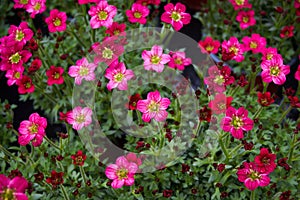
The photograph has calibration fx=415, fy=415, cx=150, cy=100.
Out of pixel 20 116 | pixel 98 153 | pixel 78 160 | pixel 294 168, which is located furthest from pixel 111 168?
pixel 20 116

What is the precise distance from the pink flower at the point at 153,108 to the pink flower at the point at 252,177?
11.4 inches

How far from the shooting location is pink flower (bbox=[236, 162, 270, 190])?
4.05 ft

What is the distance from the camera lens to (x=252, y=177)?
126cm

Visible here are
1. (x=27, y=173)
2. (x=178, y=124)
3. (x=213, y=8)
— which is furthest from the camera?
(x=213, y=8)

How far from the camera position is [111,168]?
1.28 m

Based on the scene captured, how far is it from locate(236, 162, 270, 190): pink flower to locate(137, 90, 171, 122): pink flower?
29cm

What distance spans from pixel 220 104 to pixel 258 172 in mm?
292

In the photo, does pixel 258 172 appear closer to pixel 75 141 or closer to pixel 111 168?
pixel 111 168

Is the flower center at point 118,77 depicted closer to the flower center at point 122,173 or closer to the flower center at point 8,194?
the flower center at point 122,173

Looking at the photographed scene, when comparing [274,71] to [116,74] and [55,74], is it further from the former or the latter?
[55,74]

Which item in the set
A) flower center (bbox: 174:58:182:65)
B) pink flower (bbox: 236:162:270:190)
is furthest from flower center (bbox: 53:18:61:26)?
pink flower (bbox: 236:162:270:190)

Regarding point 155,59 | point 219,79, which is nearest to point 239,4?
point 219,79

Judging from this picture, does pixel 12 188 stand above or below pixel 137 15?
below

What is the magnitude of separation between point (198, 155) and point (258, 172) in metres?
0.32
